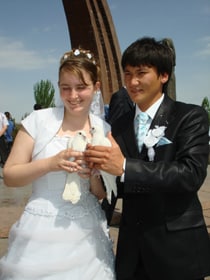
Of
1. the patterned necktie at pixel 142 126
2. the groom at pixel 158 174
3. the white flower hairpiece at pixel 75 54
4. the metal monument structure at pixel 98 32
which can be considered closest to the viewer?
the groom at pixel 158 174

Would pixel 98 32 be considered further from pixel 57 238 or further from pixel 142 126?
pixel 57 238

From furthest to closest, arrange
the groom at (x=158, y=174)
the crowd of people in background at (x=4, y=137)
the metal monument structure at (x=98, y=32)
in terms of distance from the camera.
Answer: the metal monument structure at (x=98, y=32), the crowd of people in background at (x=4, y=137), the groom at (x=158, y=174)

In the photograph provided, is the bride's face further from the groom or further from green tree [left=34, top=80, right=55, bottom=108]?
green tree [left=34, top=80, right=55, bottom=108]

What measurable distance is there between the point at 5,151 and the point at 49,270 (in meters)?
8.22

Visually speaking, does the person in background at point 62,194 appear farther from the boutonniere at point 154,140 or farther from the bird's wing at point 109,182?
the boutonniere at point 154,140

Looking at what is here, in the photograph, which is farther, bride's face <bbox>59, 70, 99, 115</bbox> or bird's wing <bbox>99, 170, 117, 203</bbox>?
bride's face <bbox>59, 70, 99, 115</bbox>

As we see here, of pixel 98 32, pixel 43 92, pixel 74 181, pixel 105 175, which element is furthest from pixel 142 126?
pixel 43 92

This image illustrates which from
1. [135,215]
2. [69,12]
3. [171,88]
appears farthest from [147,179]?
[69,12]

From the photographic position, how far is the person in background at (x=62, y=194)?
1.79 metres

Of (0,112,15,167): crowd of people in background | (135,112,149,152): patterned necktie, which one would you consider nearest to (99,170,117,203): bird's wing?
(135,112,149,152): patterned necktie

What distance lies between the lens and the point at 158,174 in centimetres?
158

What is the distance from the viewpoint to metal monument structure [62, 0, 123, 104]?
12.1m

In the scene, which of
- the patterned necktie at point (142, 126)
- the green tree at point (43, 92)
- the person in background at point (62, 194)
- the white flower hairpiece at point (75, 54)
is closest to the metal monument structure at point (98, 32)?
the white flower hairpiece at point (75, 54)

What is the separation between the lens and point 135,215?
1810mm
